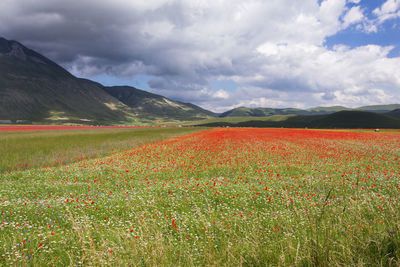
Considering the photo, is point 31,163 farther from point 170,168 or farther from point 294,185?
point 294,185

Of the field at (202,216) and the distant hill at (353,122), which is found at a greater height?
the distant hill at (353,122)

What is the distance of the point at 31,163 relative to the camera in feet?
66.9

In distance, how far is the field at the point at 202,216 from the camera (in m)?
4.56

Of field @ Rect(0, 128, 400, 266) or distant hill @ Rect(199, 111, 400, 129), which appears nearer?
field @ Rect(0, 128, 400, 266)

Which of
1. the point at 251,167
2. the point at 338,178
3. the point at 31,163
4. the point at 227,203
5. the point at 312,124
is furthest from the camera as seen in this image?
the point at 312,124

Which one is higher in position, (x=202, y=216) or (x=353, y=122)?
(x=353, y=122)

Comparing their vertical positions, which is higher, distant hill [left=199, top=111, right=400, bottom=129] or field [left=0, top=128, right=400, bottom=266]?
distant hill [left=199, top=111, right=400, bottom=129]

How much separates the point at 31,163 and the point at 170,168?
50.6 feet

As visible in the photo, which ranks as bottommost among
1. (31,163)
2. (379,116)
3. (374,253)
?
(31,163)

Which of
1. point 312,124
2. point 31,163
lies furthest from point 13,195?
point 312,124

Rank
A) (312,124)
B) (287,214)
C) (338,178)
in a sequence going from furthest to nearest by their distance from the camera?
(312,124) → (338,178) → (287,214)

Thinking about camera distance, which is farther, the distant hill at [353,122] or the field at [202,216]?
the distant hill at [353,122]

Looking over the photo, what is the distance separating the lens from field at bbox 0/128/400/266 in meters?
4.56

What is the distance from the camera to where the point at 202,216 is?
617 centimetres
